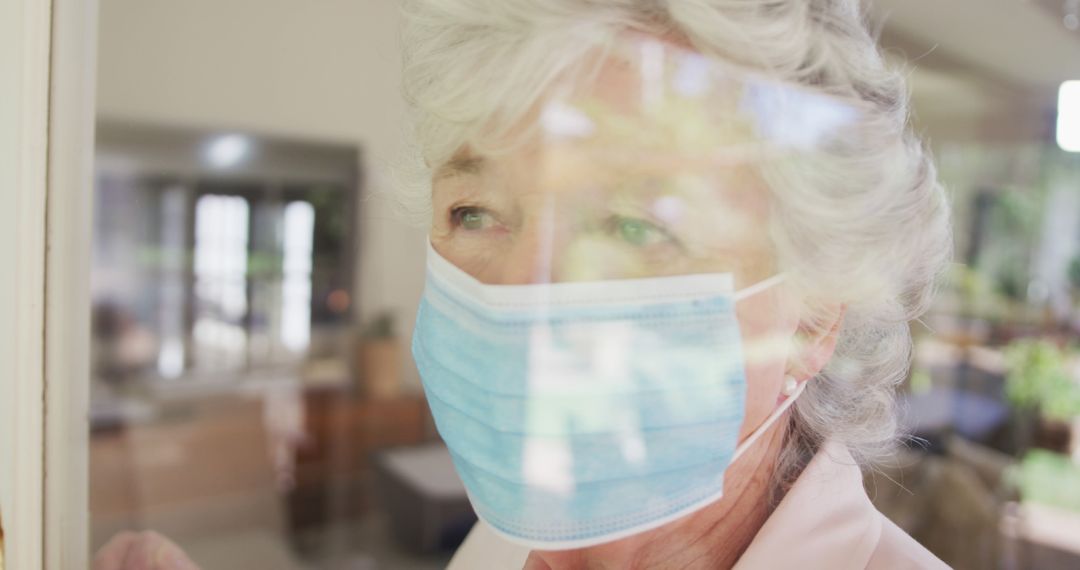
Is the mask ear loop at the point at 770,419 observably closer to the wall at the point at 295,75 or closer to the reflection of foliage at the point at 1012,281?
the wall at the point at 295,75

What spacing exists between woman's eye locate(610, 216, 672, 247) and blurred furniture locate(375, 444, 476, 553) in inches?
16.9

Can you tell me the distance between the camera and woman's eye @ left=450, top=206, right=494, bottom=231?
Answer: 3.10 feet

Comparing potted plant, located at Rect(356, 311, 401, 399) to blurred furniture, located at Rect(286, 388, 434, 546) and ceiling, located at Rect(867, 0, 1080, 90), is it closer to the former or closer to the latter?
blurred furniture, located at Rect(286, 388, 434, 546)

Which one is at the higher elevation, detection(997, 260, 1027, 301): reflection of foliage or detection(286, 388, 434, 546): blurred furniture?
detection(997, 260, 1027, 301): reflection of foliage

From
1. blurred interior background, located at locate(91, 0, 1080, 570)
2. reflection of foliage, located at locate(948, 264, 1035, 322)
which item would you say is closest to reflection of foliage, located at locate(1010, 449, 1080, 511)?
blurred interior background, located at locate(91, 0, 1080, 570)

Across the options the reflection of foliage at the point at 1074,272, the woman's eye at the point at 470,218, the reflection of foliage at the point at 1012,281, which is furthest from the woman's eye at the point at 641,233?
the reflection of foliage at the point at 1074,272

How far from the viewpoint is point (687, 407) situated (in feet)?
2.80

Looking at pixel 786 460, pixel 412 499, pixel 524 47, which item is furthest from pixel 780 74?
pixel 412 499

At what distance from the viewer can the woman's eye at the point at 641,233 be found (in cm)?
86

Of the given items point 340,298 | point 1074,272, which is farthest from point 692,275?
point 1074,272

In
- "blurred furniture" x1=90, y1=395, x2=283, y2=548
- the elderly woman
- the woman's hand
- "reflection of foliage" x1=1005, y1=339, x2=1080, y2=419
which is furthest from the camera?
"blurred furniture" x1=90, y1=395, x2=283, y2=548

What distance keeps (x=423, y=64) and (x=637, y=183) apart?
357mm

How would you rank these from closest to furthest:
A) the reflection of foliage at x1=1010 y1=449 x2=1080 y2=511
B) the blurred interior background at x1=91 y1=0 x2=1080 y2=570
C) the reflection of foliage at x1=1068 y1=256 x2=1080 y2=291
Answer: the blurred interior background at x1=91 y1=0 x2=1080 y2=570 → the reflection of foliage at x1=1010 y1=449 x2=1080 y2=511 → the reflection of foliage at x1=1068 y1=256 x2=1080 y2=291

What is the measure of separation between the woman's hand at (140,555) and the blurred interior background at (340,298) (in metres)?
0.14
